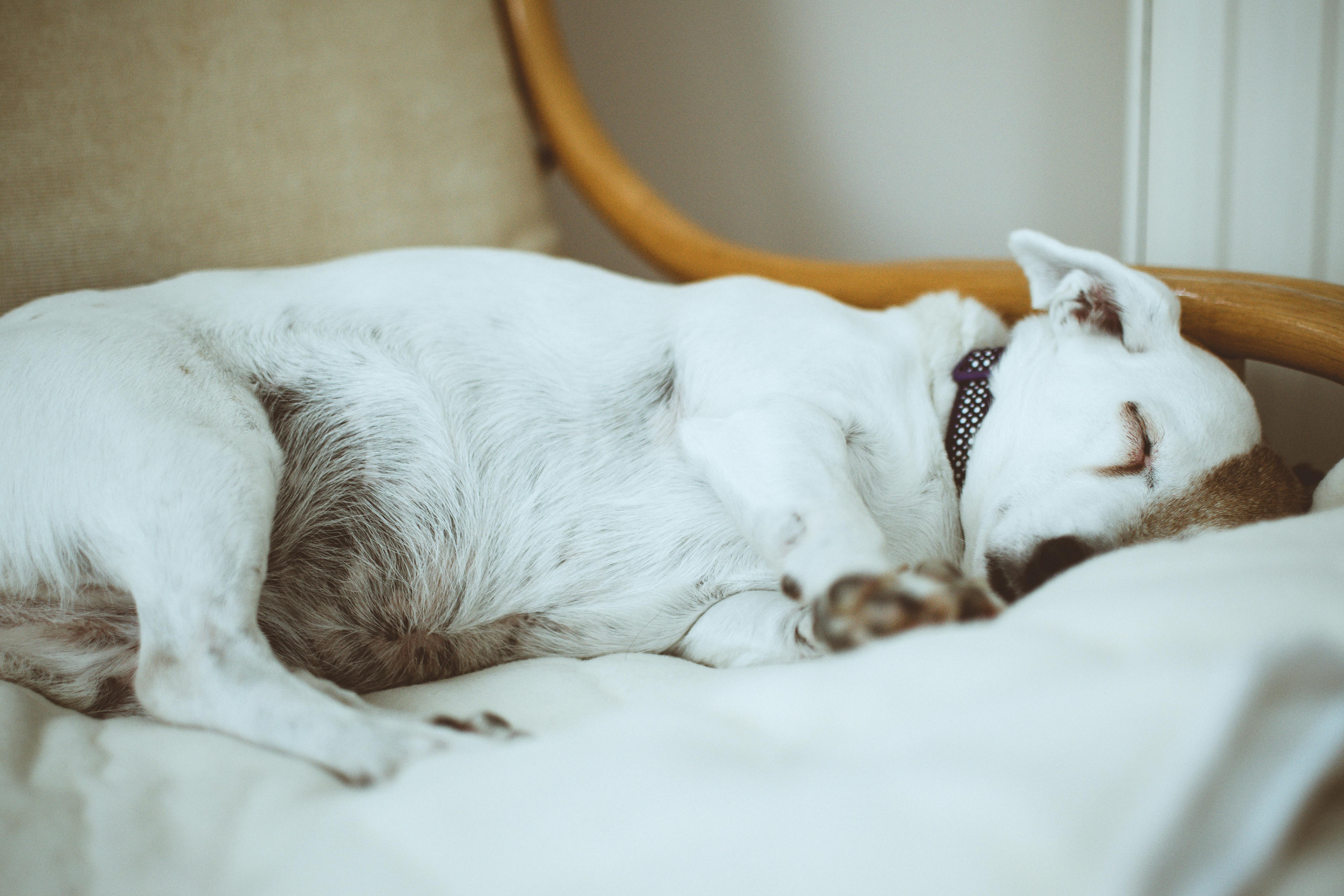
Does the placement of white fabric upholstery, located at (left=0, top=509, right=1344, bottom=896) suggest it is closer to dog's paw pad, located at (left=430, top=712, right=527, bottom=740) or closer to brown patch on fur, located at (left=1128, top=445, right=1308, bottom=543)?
dog's paw pad, located at (left=430, top=712, right=527, bottom=740)

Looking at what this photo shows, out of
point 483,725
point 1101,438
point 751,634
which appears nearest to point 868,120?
point 1101,438

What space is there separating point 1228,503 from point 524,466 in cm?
97

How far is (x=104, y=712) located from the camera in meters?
0.97

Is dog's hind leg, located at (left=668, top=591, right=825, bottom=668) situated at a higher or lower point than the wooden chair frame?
lower

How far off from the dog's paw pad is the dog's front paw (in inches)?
13.3

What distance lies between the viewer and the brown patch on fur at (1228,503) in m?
1.05

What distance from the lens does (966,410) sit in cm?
127

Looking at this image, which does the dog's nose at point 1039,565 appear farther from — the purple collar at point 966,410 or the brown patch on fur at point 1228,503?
the purple collar at point 966,410

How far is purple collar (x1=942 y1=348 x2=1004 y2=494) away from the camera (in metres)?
1.26

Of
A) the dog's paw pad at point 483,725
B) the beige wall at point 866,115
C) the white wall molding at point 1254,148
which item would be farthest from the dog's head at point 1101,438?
the beige wall at point 866,115

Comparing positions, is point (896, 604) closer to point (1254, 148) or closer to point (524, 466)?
point (524, 466)

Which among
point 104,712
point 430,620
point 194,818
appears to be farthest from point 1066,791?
point 104,712

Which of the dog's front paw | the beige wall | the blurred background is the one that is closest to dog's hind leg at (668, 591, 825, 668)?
the dog's front paw

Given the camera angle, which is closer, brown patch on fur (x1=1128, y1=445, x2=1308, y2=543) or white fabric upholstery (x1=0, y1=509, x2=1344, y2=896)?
white fabric upholstery (x1=0, y1=509, x2=1344, y2=896)
